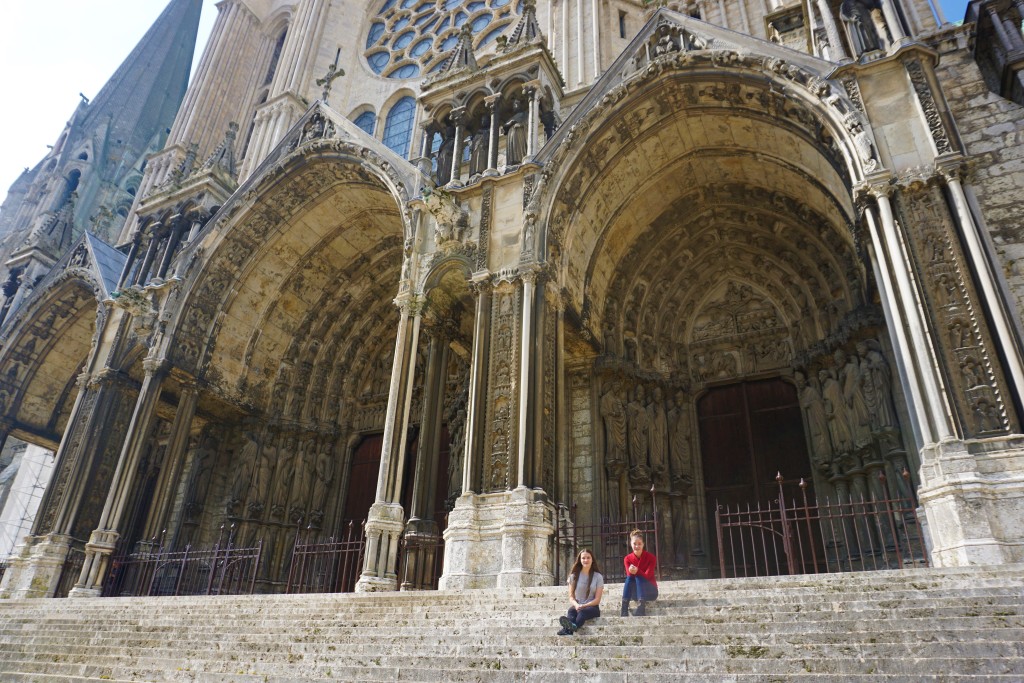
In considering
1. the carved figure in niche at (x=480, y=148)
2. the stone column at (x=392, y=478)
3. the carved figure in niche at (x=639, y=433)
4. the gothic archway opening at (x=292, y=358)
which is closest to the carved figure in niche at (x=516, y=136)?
the carved figure in niche at (x=480, y=148)

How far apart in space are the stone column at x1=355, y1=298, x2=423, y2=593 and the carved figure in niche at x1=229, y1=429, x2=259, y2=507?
490 cm

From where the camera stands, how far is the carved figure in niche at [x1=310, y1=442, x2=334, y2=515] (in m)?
13.2

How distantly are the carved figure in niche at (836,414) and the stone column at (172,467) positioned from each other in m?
10.6

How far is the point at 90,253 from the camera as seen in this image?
52.2 ft

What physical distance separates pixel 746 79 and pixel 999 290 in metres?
4.41

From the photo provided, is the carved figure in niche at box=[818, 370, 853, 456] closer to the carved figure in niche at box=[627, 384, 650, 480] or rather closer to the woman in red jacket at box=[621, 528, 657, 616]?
the carved figure in niche at box=[627, 384, 650, 480]

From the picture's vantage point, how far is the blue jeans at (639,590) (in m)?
5.21

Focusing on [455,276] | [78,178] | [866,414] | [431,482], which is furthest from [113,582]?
[78,178]

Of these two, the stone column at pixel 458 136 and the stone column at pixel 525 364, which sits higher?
the stone column at pixel 458 136

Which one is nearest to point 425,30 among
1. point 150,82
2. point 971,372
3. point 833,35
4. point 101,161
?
point 833,35

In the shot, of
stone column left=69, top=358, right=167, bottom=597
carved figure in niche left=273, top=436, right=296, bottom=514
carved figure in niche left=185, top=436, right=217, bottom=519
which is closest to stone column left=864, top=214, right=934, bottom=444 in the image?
carved figure in niche left=273, top=436, right=296, bottom=514

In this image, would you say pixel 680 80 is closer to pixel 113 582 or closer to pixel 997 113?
pixel 997 113

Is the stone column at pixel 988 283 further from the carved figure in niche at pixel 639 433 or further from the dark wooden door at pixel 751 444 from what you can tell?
the carved figure in niche at pixel 639 433

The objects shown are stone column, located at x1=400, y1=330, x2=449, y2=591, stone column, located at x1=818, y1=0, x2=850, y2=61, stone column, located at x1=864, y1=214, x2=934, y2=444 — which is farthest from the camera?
stone column, located at x1=818, y1=0, x2=850, y2=61
